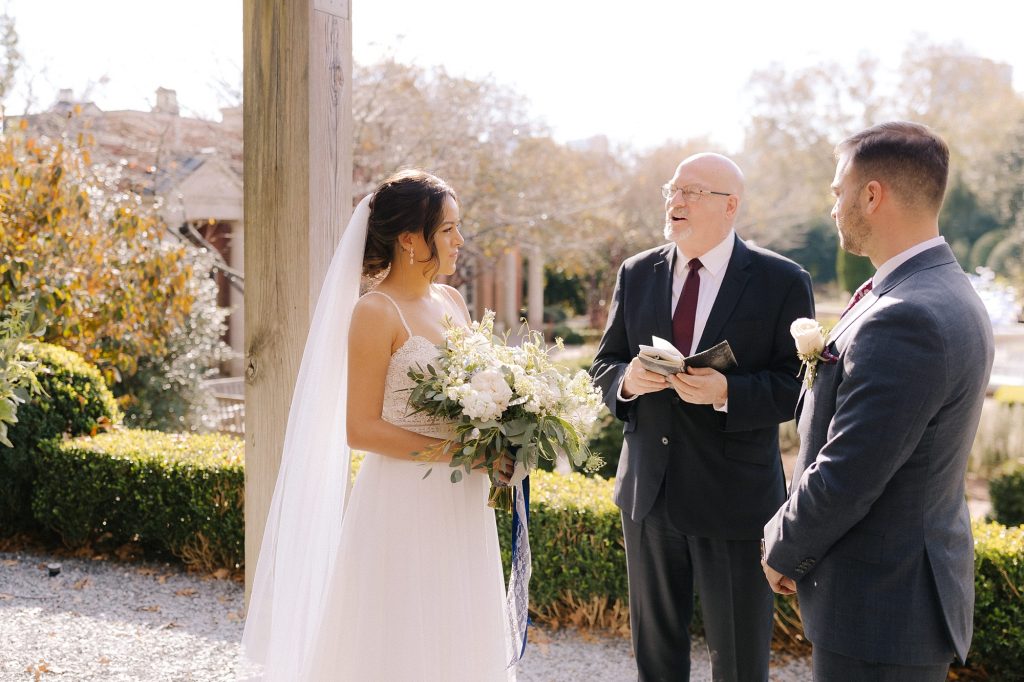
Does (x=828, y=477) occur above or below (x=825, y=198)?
below

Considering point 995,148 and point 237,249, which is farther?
point 995,148

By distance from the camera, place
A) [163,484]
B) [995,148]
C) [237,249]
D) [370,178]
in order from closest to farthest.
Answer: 1. [163,484]
2. [370,178]
3. [237,249]
4. [995,148]

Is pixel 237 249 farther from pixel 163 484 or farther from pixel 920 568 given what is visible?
pixel 920 568

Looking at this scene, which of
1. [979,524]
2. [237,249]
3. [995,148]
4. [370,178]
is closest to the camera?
[979,524]

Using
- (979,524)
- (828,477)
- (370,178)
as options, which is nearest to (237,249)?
(370,178)

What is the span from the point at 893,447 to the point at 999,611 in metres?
2.67

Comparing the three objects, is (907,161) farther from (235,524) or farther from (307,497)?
(235,524)

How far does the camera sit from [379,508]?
3168mm

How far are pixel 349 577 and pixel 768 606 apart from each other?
1.55 m

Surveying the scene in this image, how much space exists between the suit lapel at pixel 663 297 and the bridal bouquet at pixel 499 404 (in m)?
0.62

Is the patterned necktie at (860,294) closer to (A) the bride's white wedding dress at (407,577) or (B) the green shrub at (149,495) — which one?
(A) the bride's white wedding dress at (407,577)

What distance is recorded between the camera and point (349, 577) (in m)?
3.14

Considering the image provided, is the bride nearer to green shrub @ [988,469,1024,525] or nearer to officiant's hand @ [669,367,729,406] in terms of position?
officiant's hand @ [669,367,729,406]

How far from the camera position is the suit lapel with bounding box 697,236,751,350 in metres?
3.45
